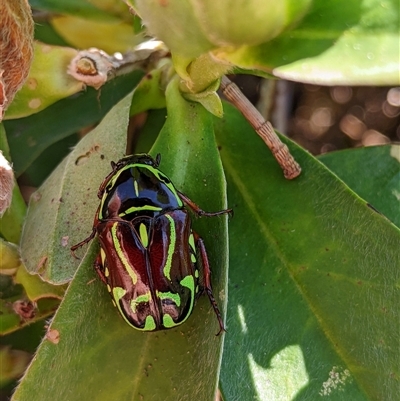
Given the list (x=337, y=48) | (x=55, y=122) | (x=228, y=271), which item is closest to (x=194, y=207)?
(x=228, y=271)

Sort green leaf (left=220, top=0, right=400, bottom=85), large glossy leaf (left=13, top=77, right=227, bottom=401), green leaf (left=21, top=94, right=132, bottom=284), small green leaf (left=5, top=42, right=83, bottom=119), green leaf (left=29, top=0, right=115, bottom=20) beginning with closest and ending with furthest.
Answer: green leaf (left=220, top=0, right=400, bottom=85), large glossy leaf (left=13, top=77, right=227, bottom=401), green leaf (left=21, top=94, right=132, bottom=284), small green leaf (left=5, top=42, right=83, bottom=119), green leaf (left=29, top=0, right=115, bottom=20)

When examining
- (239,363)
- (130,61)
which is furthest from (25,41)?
(239,363)

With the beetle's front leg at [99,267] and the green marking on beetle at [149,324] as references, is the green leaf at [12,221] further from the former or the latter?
the green marking on beetle at [149,324]

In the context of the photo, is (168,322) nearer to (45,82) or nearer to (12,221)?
(12,221)

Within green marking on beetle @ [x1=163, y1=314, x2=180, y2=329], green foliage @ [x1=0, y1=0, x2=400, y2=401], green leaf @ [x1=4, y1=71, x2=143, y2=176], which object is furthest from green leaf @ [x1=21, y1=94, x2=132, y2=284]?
green leaf @ [x1=4, y1=71, x2=143, y2=176]

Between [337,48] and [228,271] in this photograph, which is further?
[228,271]

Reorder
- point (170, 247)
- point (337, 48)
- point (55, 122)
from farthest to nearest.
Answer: point (55, 122) → point (170, 247) → point (337, 48)

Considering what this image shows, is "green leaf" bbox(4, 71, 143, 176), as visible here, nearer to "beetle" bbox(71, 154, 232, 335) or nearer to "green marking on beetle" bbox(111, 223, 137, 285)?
"beetle" bbox(71, 154, 232, 335)
